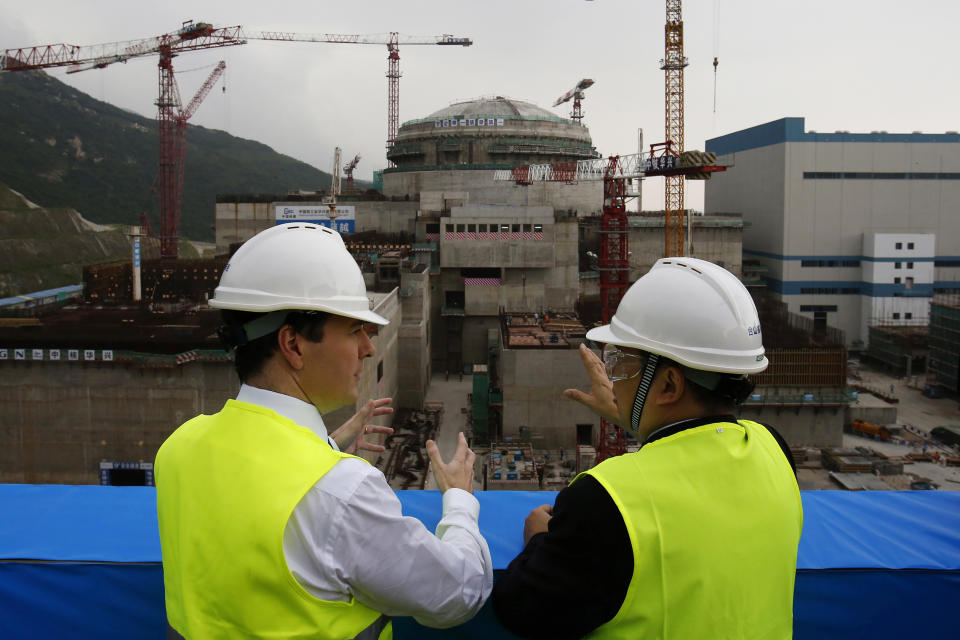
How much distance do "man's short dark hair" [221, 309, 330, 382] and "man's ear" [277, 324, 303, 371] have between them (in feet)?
0.05

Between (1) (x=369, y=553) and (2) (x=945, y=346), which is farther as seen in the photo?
(2) (x=945, y=346)

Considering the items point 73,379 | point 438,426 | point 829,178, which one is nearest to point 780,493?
point 73,379

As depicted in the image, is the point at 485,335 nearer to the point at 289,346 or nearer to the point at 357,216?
the point at 357,216

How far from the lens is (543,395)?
2803cm

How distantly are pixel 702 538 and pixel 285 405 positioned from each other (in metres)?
1.42

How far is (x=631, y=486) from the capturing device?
7.33 ft

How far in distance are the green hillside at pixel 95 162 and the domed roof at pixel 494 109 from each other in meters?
45.6

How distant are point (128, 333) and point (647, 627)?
25134 millimetres

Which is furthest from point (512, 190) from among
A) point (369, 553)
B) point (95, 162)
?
point (95, 162)

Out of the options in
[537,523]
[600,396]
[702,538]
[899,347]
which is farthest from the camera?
[899,347]

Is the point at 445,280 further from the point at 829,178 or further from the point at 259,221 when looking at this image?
the point at 829,178

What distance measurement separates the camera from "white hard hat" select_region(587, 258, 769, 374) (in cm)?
255

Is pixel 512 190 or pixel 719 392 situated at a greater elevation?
pixel 512 190

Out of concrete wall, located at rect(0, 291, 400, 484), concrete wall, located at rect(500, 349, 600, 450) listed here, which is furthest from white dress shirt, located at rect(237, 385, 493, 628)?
concrete wall, located at rect(500, 349, 600, 450)
